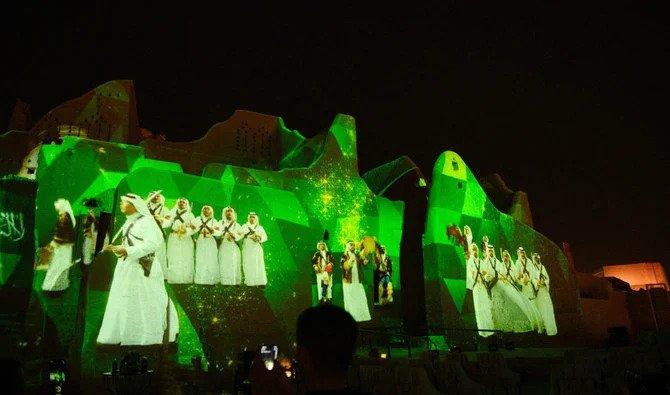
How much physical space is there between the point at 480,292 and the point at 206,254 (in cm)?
1105

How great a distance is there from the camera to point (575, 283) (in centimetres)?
2467

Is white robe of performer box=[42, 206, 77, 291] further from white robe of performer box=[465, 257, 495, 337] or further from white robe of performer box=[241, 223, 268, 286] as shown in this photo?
white robe of performer box=[465, 257, 495, 337]

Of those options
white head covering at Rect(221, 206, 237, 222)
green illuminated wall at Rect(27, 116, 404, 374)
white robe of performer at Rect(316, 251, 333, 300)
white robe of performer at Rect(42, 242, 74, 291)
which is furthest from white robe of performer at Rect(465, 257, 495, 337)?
white robe of performer at Rect(42, 242, 74, 291)

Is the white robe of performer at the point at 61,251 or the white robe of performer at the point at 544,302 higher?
the white robe of performer at the point at 61,251

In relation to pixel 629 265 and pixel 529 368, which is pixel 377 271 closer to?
pixel 529 368

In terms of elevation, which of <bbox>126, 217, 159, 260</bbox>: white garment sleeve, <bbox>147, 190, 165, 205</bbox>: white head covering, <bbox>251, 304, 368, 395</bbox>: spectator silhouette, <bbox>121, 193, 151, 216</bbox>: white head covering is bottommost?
<bbox>251, 304, 368, 395</bbox>: spectator silhouette

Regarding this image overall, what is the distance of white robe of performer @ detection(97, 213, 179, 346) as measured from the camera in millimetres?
11180

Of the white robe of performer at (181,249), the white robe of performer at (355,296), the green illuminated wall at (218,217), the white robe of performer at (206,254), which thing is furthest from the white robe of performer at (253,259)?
the white robe of performer at (355,296)

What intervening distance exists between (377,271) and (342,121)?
19.8ft

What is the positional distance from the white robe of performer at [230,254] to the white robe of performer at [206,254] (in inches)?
7.0

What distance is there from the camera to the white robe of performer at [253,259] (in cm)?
1384

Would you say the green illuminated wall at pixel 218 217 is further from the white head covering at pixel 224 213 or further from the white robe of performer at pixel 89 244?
the white robe of performer at pixel 89 244

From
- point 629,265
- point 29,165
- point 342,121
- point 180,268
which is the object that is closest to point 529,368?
point 180,268

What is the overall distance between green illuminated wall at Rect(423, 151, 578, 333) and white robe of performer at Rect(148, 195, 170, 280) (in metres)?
9.41
